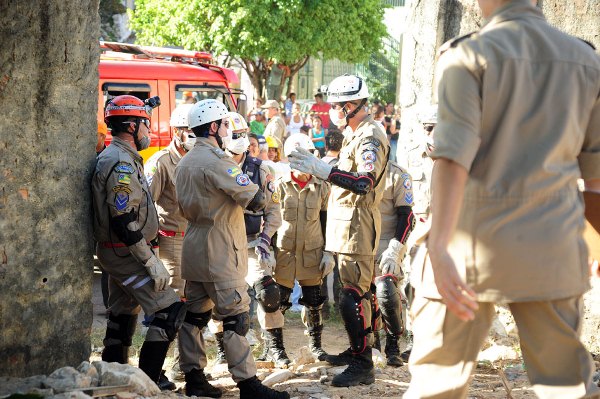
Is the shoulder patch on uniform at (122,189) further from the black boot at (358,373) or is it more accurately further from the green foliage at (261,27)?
the green foliage at (261,27)

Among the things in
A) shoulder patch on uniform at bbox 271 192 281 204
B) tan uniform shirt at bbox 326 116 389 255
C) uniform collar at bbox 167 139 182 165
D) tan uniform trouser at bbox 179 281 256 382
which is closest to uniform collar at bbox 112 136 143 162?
tan uniform trouser at bbox 179 281 256 382

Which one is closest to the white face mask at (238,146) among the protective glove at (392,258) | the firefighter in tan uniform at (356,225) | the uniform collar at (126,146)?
the firefighter in tan uniform at (356,225)

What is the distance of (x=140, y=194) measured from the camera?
610cm

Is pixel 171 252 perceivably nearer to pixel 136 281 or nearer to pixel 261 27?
pixel 136 281

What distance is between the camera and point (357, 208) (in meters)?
7.05

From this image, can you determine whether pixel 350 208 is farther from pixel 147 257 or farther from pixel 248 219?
pixel 147 257

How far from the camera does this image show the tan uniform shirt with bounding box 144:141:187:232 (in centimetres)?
764

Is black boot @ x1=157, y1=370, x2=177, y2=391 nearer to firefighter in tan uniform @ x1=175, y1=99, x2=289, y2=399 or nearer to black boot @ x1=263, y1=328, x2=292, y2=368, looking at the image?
firefighter in tan uniform @ x1=175, y1=99, x2=289, y2=399

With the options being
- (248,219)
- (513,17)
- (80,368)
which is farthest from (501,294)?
(248,219)

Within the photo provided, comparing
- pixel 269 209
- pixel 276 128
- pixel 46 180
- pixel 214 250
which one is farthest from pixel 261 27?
pixel 46 180

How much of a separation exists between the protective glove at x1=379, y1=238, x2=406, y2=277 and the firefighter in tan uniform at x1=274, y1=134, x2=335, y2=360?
0.72 meters

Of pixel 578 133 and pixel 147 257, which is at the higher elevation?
pixel 578 133

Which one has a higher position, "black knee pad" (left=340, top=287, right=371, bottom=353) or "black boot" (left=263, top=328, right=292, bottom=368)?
"black knee pad" (left=340, top=287, right=371, bottom=353)

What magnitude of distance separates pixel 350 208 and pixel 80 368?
2.63 metres
